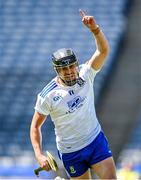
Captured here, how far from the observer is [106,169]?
474 cm

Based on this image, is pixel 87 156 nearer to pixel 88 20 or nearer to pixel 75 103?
pixel 75 103

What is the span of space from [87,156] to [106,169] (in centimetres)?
18

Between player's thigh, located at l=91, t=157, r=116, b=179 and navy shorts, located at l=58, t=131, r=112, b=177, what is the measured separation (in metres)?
0.03

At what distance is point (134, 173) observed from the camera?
26.3ft

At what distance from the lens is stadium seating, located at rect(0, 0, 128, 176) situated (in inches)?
379

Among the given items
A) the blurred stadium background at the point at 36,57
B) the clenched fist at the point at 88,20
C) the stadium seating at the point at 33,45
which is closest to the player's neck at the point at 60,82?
the clenched fist at the point at 88,20

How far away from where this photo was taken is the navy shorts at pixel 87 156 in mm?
4816

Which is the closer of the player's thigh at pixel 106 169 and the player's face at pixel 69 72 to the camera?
the player's face at pixel 69 72

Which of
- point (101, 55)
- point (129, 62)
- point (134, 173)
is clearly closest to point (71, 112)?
point (101, 55)

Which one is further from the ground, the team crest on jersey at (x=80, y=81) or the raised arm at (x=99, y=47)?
the raised arm at (x=99, y=47)

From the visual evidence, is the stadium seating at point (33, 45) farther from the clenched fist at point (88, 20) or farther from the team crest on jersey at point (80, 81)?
the clenched fist at point (88, 20)

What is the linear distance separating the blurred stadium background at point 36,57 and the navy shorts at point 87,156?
9.82ft

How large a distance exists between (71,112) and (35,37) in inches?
248

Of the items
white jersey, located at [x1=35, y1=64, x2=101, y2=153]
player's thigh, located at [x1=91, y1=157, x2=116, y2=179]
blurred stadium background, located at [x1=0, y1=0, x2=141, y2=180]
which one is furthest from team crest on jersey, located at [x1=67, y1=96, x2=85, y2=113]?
blurred stadium background, located at [x1=0, y1=0, x2=141, y2=180]
